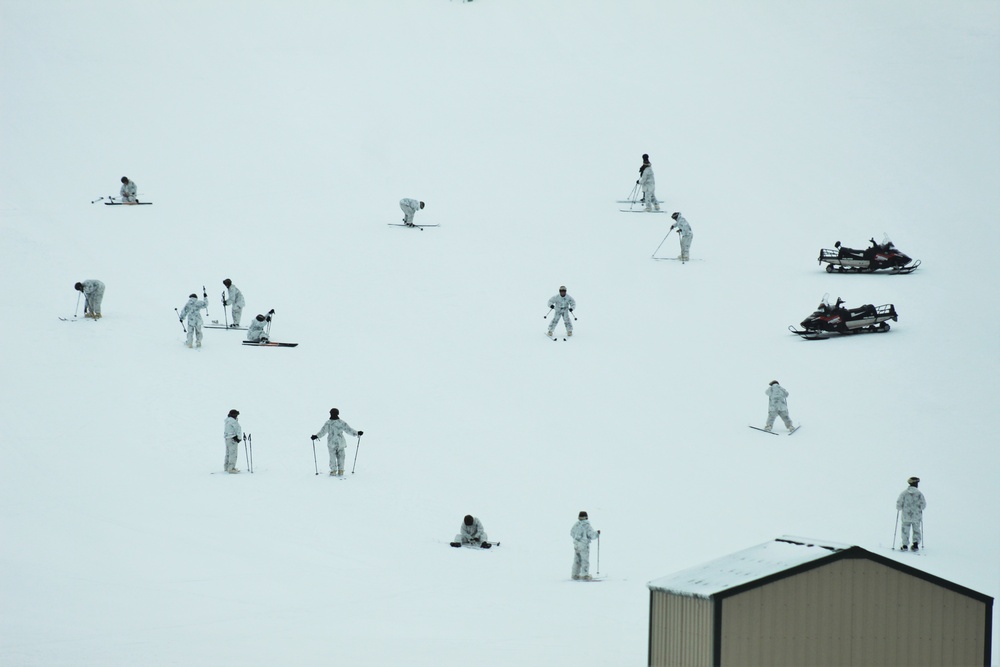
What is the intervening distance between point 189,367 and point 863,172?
17.8 m

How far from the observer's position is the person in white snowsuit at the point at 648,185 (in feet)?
90.8

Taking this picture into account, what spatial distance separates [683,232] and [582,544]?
1249cm

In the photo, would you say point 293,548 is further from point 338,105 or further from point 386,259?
point 338,105

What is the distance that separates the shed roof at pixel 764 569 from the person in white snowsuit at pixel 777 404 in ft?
26.5

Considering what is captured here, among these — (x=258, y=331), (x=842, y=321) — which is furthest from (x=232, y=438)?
(x=842, y=321)

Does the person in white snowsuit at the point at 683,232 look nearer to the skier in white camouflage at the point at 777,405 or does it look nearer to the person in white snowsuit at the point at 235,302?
the skier in white camouflage at the point at 777,405

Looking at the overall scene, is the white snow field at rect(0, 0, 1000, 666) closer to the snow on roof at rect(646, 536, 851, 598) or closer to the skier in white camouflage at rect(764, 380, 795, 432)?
the skier in white camouflage at rect(764, 380, 795, 432)

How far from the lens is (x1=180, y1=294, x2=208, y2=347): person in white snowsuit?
20484mm

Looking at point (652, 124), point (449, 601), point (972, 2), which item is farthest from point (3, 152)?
point (972, 2)

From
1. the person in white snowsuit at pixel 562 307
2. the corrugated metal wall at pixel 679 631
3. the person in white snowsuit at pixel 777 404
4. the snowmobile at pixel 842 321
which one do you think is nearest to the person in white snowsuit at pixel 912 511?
the person in white snowsuit at pixel 777 404

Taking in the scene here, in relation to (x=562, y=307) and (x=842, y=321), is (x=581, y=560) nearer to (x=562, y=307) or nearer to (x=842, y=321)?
(x=562, y=307)

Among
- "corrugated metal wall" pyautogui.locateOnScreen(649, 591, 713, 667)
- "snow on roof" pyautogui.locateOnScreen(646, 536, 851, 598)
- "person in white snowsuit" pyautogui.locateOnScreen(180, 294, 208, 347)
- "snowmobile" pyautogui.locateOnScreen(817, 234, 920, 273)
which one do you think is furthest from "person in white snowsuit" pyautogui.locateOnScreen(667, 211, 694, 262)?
"corrugated metal wall" pyautogui.locateOnScreen(649, 591, 713, 667)

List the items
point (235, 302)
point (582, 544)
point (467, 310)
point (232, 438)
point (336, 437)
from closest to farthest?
1. point (582, 544)
2. point (232, 438)
3. point (336, 437)
4. point (235, 302)
5. point (467, 310)

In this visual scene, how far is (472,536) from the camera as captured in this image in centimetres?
1490
